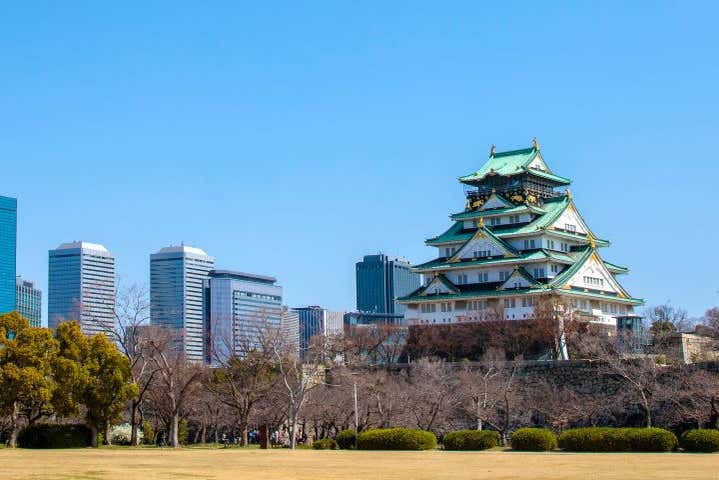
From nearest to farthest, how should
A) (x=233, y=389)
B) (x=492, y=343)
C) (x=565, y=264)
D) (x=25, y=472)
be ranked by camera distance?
1. (x=25, y=472)
2. (x=233, y=389)
3. (x=492, y=343)
4. (x=565, y=264)

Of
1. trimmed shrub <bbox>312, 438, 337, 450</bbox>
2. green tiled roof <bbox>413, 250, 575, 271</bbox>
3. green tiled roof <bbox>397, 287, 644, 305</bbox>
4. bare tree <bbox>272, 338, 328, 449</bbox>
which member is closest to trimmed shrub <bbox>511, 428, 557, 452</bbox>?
trimmed shrub <bbox>312, 438, 337, 450</bbox>

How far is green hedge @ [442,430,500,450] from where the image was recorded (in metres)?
58.9

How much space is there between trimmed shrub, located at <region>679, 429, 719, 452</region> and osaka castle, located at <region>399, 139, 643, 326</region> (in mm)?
33193

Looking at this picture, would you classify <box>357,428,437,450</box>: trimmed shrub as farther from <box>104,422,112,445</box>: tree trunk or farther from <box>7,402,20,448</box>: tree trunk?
<box>7,402,20,448</box>: tree trunk

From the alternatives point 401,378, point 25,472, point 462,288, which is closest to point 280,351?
point 401,378

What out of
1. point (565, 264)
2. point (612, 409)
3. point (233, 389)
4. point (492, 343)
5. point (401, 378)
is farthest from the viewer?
point (565, 264)

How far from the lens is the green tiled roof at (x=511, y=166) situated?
96.2 metres

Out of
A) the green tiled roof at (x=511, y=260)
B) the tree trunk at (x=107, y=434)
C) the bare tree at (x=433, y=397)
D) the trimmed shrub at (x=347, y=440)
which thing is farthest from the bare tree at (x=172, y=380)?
the green tiled roof at (x=511, y=260)

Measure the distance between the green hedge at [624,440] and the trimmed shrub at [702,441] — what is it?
1.07 m

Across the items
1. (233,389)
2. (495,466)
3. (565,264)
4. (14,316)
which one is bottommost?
(495,466)

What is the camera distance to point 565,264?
91.1m

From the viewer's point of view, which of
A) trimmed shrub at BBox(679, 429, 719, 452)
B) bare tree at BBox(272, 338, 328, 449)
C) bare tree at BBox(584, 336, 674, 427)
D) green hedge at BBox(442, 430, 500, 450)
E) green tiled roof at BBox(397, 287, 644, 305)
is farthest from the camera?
green tiled roof at BBox(397, 287, 644, 305)

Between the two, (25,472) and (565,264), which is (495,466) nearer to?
(25,472)

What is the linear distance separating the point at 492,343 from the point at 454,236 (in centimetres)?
1519
